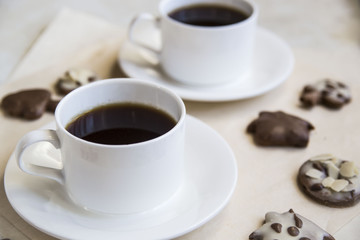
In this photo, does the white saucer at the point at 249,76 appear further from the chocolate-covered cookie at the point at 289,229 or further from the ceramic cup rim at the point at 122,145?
the chocolate-covered cookie at the point at 289,229

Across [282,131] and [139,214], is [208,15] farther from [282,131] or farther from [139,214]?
[139,214]

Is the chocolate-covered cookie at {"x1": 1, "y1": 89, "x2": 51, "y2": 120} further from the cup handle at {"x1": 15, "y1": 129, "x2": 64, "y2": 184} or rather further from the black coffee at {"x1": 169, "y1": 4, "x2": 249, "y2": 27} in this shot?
the black coffee at {"x1": 169, "y1": 4, "x2": 249, "y2": 27}

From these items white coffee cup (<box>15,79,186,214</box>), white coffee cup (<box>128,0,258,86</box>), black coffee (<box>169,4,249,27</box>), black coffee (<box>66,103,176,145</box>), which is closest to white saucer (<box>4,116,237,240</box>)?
white coffee cup (<box>15,79,186,214</box>)

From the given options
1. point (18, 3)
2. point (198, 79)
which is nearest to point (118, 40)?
point (198, 79)

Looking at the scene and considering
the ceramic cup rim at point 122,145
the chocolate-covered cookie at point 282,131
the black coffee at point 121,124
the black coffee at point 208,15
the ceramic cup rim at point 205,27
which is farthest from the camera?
the black coffee at point 208,15

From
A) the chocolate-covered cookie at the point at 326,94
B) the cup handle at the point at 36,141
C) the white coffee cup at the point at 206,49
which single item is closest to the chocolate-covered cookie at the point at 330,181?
the chocolate-covered cookie at the point at 326,94

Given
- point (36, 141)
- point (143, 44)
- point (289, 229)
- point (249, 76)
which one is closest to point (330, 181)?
point (289, 229)
